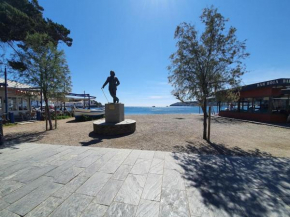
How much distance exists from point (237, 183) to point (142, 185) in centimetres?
194

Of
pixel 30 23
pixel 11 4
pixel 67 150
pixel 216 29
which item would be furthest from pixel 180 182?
pixel 11 4

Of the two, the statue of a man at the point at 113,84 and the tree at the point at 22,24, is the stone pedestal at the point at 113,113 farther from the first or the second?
the tree at the point at 22,24

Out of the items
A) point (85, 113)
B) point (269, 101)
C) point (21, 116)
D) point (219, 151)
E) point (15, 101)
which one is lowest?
point (219, 151)

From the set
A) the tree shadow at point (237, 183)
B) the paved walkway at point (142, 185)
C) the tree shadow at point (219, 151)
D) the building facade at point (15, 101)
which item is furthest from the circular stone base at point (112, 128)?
the building facade at point (15, 101)

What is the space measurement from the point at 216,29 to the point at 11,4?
1135 cm

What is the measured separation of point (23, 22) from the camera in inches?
312

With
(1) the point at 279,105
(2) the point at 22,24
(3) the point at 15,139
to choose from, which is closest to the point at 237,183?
(3) the point at 15,139

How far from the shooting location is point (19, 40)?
27.6ft

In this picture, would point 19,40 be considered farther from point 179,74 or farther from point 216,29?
point 216,29

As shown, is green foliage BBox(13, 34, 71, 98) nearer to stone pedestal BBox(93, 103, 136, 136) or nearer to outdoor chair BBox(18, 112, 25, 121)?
stone pedestal BBox(93, 103, 136, 136)

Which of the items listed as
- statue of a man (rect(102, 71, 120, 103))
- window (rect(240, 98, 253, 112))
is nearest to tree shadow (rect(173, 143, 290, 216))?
statue of a man (rect(102, 71, 120, 103))

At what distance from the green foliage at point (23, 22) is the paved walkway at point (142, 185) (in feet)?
23.9

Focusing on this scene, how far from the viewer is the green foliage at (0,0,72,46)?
293 inches

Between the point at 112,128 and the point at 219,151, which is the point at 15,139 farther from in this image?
the point at 219,151
